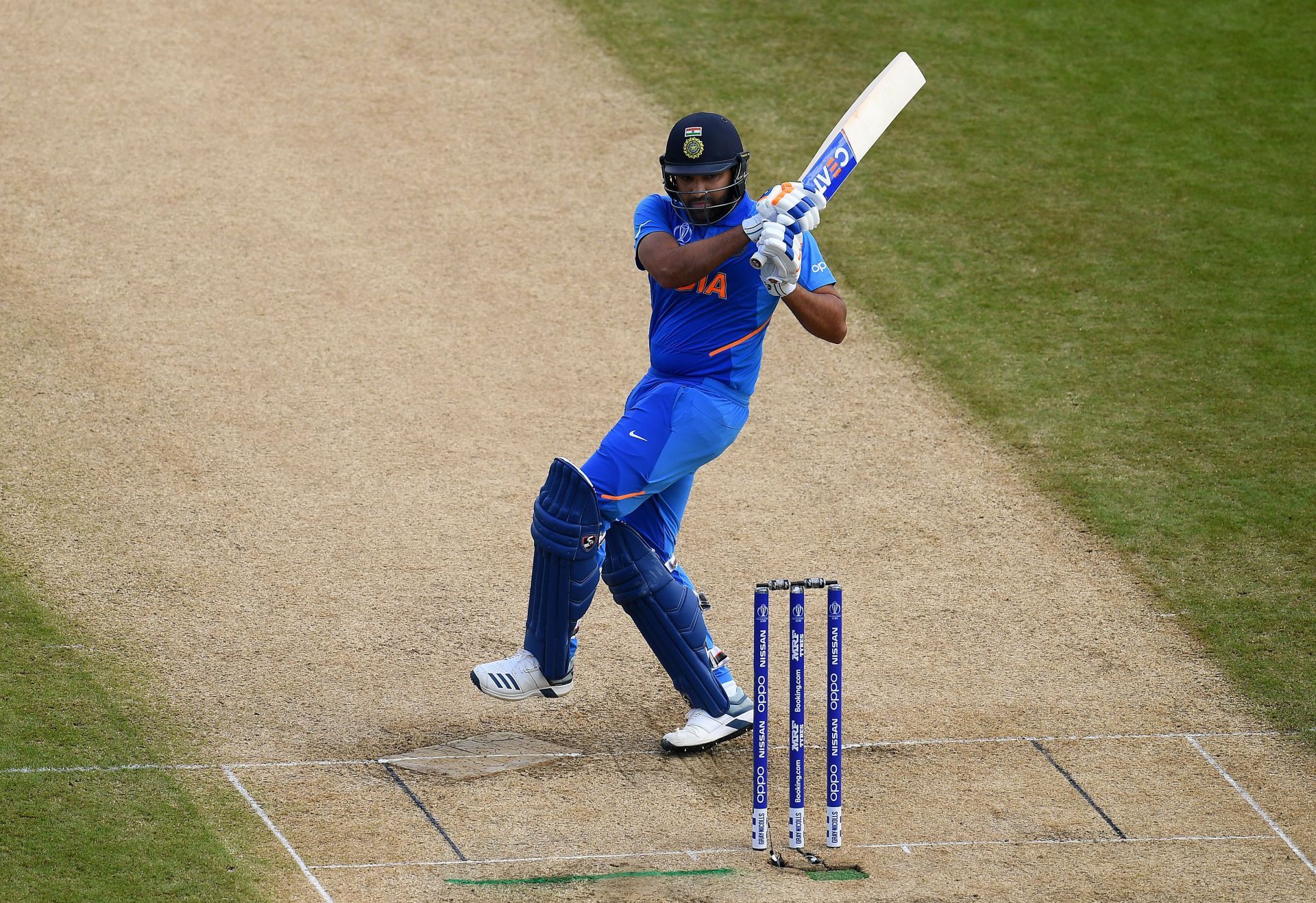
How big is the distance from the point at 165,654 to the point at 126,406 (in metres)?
2.80

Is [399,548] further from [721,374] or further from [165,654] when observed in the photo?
[721,374]

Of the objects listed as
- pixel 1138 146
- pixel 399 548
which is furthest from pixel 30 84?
pixel 1138 146

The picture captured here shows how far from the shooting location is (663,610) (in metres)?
7.20

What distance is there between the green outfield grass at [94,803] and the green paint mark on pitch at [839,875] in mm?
2157

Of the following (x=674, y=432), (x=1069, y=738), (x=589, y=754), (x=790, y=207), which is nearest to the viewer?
(x=790, y=207)

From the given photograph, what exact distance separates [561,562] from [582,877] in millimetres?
1304

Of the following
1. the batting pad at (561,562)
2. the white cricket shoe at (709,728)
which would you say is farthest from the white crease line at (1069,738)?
the batting pad at (561,562)

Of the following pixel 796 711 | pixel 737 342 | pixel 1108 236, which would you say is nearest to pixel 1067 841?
pixel 796 711

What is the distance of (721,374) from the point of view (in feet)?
23.2

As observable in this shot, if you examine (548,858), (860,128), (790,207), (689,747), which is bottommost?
(548,858)

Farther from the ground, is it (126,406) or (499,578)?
(126,406)

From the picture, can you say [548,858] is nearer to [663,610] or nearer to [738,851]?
[738,851]

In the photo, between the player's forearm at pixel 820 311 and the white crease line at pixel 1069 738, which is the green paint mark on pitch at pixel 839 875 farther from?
the player's forearm at pixel 820 311

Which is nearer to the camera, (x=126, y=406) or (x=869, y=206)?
(x=126, y=406)
